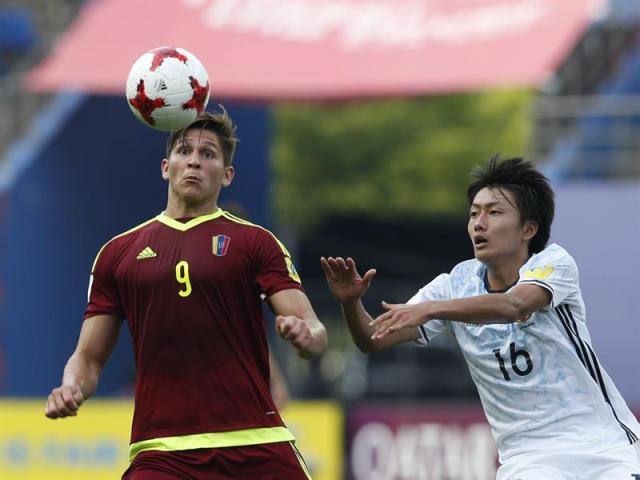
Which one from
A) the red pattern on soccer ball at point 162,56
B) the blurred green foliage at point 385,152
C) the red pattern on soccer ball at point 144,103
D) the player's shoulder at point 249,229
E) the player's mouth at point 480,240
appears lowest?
the player's mouth at point 480,240

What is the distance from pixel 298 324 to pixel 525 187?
1564 mm

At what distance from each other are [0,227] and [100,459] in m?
4.79

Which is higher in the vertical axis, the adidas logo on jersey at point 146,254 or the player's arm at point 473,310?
the adidas logo on jersey at point 146,254

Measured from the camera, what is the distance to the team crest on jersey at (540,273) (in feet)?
22.0

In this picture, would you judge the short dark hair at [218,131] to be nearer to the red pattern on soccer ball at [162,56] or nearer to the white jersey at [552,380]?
the red pattern on soccer ball at [162,56]

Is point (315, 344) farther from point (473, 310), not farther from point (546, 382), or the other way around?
point (546, 382)

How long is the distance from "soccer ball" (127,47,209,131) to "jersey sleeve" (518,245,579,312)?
173 cm

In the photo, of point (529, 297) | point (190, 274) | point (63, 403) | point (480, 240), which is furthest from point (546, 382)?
point (63, 403)

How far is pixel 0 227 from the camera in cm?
1766

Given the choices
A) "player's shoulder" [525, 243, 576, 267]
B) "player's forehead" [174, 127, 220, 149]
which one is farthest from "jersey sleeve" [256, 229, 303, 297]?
"player's shoulder" [525, 243, 576, 267]

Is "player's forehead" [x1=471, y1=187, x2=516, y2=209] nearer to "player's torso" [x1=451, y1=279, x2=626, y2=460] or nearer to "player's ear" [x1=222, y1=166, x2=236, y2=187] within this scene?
"player's torso" [x1=451, y1=279, x2=626, y2=460]

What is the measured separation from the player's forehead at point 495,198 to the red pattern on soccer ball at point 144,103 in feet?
5.16

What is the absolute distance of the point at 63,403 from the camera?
6520mm

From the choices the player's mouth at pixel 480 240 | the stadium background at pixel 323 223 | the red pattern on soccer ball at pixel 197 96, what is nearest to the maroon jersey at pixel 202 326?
the red pattern on soccer ball at pixel 197 96
